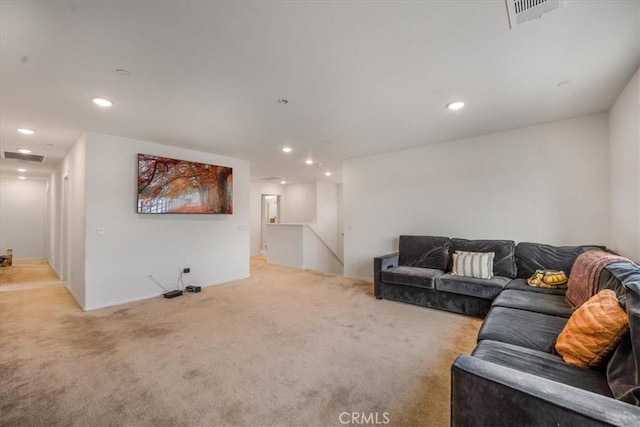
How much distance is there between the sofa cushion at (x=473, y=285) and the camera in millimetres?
3184

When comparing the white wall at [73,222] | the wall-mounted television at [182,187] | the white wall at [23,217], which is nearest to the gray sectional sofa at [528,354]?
the wall-mounted television at [182,187]

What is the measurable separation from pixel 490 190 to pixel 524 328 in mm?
2487

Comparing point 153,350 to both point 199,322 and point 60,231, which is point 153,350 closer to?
point 199,322

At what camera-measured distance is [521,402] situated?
1.08m

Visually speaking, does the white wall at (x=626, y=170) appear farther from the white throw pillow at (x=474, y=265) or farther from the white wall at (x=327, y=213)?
the white wall at (x=327, y=213)

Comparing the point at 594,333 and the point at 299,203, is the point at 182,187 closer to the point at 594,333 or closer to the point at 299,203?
the point at 594,333

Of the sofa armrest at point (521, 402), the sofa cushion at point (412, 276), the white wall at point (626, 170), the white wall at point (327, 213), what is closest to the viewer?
the sofa armrest at point (521, 402)

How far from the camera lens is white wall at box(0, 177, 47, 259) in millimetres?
7438

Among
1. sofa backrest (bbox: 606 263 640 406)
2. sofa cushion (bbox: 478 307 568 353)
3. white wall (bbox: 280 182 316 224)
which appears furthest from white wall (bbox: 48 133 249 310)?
sofa backrest (bbox: 606 263 640 406)

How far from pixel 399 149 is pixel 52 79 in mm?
4396

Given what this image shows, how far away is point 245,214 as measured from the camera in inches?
218

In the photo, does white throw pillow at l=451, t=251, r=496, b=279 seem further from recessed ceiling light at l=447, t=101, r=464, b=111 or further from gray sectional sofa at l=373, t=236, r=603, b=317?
recessed ceiling light at l=447, t=101, r=464, b=111

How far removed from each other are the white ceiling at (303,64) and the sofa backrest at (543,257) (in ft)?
5.22

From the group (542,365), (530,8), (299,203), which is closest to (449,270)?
(542,365)
